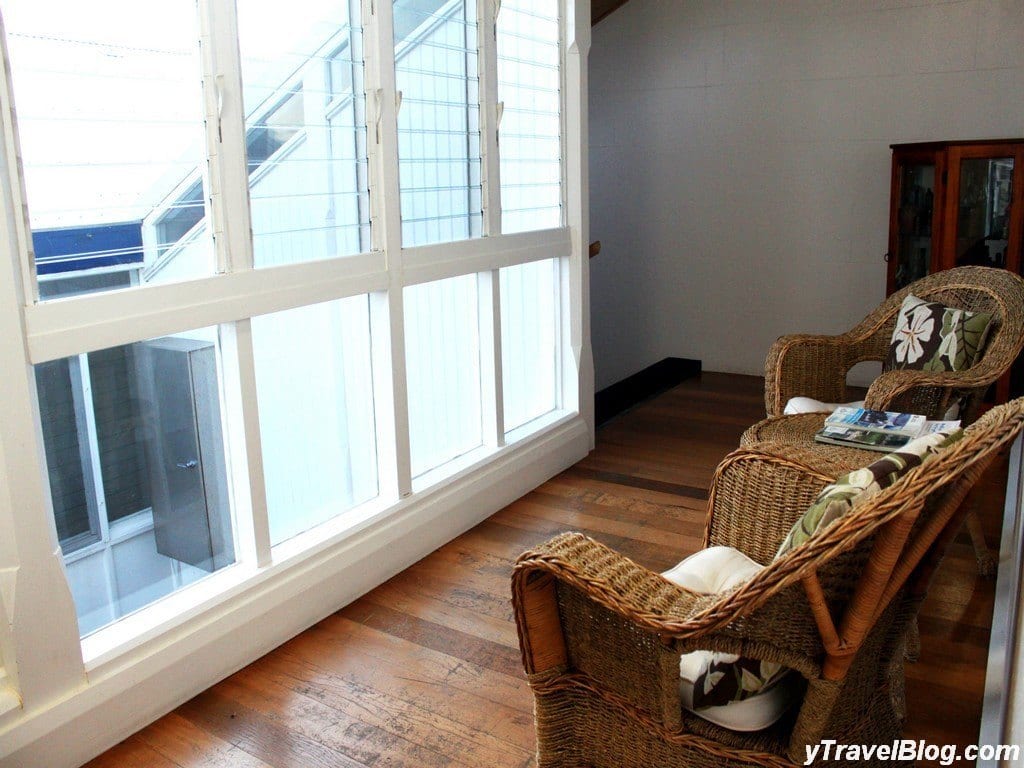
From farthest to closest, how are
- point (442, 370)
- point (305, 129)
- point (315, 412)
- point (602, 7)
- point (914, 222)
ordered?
point (602, 7) → point (914, 222) → point (442, 370) → point (315, 412) → point (305, 129)

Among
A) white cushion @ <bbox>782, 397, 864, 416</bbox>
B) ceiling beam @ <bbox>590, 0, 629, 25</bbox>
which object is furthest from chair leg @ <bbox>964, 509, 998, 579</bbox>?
ceiling beam @ <bbox>590, 0, 629, 25</bbox>

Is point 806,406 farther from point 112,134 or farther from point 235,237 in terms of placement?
point 112,134

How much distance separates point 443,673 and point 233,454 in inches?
29.7

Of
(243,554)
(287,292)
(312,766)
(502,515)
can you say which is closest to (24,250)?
(287,292)

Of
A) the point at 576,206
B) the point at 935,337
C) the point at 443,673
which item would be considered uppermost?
the point at 576,206

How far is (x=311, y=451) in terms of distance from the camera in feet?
8.75

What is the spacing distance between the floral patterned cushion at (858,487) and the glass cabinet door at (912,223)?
311 cm

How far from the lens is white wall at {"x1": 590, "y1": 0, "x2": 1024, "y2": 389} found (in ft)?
15.1

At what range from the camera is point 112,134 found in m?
2.04

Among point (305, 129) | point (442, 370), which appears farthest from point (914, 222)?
point (305, 129)

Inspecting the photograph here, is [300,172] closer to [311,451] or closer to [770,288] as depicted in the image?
[311,451]

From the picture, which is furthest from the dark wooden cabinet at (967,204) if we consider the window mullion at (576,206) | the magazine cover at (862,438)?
the magazine cover at (862,438)

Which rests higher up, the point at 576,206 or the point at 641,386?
the point at 576,206

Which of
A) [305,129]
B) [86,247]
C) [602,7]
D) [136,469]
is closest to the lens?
[86,247]
